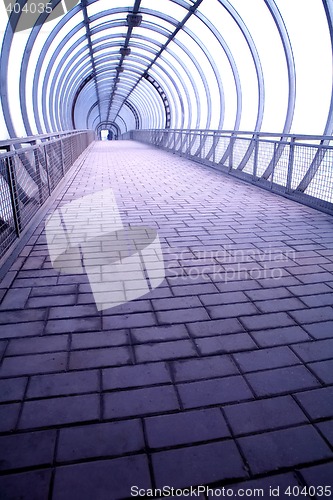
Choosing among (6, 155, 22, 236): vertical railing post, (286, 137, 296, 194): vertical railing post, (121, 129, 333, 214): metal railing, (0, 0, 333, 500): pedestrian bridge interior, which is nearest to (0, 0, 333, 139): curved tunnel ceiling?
(0, 0, 333, 500): pedestrian bridge interior

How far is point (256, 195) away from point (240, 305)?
447 centimetres

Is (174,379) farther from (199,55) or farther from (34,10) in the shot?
(199,55)

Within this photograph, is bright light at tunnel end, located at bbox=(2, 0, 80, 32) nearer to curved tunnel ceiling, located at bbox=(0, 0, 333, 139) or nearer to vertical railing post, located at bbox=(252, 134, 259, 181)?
curved tunnel ceiling, located at bbox=(0, 0, 333, 139)

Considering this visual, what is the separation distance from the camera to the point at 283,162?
670 centimetres

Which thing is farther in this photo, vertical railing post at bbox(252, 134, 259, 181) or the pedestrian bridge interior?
vertical railing post at bbox(252, 134, 259, 181)

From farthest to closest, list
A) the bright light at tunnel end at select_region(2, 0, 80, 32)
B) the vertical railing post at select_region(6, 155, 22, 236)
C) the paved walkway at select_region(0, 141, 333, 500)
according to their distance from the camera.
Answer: the bright light at tunnel end at select_region(2, 0, 80, 32) < the vertical railing post at select_region(6, 155, 22, 236) < the paved walkway at select_region(0, 141, 333, 500)

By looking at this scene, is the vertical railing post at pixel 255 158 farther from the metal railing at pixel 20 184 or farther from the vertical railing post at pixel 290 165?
the metal railing at pixel 20 184

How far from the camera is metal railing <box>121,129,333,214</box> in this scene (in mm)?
5512

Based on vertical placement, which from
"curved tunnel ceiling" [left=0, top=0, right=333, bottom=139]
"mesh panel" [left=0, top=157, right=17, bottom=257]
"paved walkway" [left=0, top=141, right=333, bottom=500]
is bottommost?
"paved walkway" [left=0, top=141, right=333, bottom=500]

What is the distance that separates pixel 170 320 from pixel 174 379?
2.00 ft

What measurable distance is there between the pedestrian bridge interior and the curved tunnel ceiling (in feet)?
0.55

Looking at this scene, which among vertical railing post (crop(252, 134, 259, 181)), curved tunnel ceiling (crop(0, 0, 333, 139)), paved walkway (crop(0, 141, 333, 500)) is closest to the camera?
paved walkway (crop(0, 141, 333, 500))

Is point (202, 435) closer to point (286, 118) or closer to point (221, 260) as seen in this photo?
point (221, 260)

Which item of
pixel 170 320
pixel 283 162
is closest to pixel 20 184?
pixel 170 320
